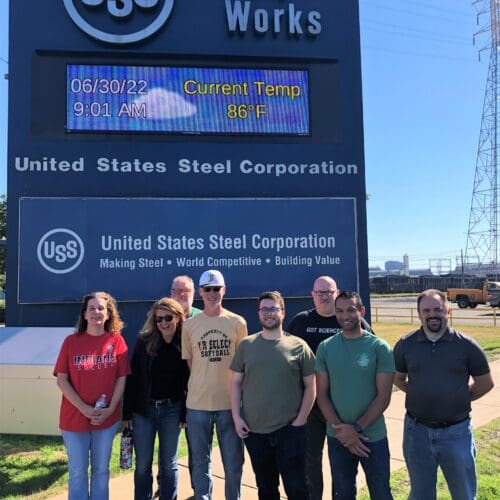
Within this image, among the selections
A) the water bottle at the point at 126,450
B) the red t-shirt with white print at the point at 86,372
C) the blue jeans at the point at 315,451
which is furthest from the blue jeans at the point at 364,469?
the red t-shirt with white print at the point at 86,372

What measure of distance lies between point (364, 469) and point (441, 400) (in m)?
0.61

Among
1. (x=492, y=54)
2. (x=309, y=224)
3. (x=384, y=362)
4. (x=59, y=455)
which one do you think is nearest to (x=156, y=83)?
(x=309, y=224)

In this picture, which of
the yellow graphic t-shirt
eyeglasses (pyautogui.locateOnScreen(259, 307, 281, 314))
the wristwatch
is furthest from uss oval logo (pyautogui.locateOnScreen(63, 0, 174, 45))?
the wristwatch

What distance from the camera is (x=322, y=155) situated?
22.5ft

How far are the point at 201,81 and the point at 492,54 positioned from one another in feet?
180

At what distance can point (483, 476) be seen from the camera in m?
4.15

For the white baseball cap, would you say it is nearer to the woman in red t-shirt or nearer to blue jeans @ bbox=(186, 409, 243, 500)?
the woman in red t-shirt

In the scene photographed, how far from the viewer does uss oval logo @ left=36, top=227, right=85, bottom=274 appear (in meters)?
6.15

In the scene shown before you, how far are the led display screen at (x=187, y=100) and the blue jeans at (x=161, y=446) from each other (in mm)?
4061

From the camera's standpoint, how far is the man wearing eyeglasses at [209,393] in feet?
10.9

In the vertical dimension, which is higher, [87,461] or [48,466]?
[87,461]

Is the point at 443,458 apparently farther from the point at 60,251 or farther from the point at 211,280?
the point at 60,251

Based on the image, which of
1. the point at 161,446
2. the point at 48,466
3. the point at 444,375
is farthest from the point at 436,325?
the point at 48,466

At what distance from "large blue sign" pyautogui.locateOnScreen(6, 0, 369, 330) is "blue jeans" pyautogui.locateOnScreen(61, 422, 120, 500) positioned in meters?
3.08
